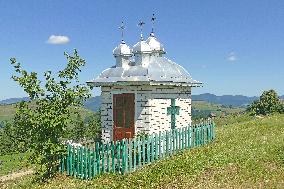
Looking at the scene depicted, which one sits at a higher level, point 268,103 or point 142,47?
point 142,47

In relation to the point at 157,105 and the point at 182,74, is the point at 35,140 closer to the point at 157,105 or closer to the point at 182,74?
the point at 157,105

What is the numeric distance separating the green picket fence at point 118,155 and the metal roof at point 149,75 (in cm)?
281

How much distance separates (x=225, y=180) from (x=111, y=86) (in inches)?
348

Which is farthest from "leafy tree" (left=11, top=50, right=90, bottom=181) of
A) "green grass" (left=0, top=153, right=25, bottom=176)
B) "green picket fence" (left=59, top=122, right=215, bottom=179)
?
"green grass" (left=0, top=153, right=25, bottom=176)

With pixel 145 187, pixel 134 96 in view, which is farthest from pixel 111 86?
pixel 145 187

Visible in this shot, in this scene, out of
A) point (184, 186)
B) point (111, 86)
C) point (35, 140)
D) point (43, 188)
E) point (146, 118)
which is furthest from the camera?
point (111, 86)

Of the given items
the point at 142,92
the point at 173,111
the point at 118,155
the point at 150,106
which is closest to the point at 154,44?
the point at 142,92

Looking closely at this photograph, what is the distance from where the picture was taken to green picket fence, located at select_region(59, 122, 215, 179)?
51.8ft

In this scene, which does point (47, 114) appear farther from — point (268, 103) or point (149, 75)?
point (268, 103)

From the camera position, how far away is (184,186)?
13.1 metres

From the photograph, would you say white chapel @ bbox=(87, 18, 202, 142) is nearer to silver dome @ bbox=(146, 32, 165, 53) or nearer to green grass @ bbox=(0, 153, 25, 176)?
silver dome @ bbox=(146, 32, 165, 53)

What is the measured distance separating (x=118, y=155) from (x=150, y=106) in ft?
13.1

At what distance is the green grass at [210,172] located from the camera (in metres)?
13.2

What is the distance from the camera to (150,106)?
745 inches
